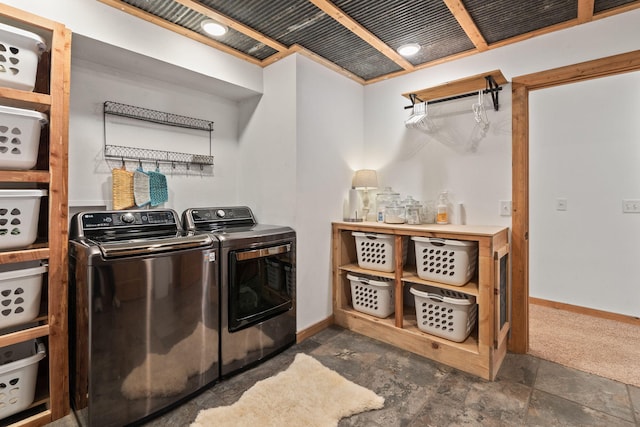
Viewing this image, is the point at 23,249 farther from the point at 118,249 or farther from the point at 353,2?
the point at 353,2

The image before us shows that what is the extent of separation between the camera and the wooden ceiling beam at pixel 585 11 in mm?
1877

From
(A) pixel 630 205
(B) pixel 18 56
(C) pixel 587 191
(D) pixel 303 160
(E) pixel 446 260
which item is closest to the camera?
(B) pixel 18 56

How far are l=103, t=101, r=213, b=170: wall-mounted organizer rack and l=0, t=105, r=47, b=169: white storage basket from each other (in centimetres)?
63

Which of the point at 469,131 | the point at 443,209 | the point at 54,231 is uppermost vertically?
the point at 469,131

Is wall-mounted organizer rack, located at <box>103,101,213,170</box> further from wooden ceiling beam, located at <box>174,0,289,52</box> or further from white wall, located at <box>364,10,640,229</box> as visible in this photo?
white wall, located at <box>364,10,640,229</box>

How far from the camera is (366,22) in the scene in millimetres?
2131

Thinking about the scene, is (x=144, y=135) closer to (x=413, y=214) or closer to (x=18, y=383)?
(x=18, y=383)

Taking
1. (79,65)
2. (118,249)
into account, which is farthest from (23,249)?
(79,65)

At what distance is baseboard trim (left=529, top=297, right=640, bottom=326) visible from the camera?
9.35ft

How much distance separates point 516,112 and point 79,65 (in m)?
3.01

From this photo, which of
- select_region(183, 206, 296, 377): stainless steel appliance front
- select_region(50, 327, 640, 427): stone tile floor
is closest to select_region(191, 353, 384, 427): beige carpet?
select_region(50, 327, 640, 427): stone tile floor

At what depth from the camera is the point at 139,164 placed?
2340 millimetres

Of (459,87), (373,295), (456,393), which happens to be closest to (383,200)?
(373,295)

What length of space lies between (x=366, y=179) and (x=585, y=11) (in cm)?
182
